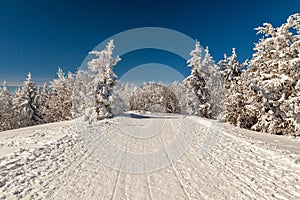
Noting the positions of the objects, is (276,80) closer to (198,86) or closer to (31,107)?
(198,86)

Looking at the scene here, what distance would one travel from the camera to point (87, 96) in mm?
23984

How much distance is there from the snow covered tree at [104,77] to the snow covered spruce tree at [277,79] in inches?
579

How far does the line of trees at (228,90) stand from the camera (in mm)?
13141

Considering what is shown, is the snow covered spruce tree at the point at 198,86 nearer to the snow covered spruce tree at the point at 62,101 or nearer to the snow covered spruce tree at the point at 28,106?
the snow covered spruce tree at the point at 62,101

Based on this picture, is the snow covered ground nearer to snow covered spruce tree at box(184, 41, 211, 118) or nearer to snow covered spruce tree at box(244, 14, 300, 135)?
snow covered spruce tree at box(244, 14, 300, 135)

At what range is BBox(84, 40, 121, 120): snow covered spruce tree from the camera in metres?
23.6

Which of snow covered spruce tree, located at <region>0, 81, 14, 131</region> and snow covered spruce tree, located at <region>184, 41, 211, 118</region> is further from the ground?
snow covered spruce tree, located at <region>184, 41, 211, 118</region>

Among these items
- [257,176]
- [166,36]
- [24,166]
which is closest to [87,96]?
[166,36]

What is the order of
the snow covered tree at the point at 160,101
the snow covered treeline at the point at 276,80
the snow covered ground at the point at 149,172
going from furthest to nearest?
the snow covered tree at the point at 160,101 < the snow covered treeline at the point at 276,80 < the snow covered ground at the point at 149,172

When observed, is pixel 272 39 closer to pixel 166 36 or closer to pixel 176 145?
pixel 166 36

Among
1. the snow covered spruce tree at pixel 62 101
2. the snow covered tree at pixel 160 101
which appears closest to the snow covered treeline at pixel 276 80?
the snow covered spruce tree at pixel 62 101

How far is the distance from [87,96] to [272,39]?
18.8 m

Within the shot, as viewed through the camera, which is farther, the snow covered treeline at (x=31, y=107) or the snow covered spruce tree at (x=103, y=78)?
the snow covered treeline at (x=31, y=107)

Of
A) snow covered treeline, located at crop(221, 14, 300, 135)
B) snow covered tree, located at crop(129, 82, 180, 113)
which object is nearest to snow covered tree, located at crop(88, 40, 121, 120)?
snow covered treeline, located at crop(221, 14, 300, 135)
